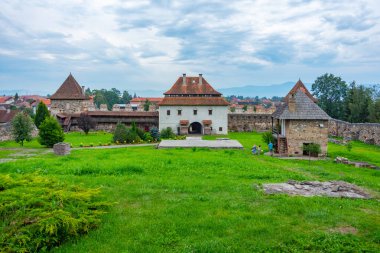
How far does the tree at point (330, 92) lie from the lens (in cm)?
5397

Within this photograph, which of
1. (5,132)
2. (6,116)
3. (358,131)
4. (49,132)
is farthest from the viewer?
(6,116)

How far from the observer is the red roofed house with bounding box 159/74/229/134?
139 feet

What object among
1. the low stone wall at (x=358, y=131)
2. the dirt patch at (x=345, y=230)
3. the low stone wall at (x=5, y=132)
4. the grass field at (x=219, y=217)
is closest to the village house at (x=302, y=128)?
the grass field at (x=219, y=217)

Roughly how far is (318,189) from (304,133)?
12306mm

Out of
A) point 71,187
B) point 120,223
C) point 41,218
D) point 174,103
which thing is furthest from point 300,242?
point 174,103

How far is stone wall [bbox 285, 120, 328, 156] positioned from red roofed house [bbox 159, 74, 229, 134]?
19.2m

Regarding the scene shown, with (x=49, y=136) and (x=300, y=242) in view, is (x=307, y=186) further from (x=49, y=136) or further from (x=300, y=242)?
(x=49, y=136)

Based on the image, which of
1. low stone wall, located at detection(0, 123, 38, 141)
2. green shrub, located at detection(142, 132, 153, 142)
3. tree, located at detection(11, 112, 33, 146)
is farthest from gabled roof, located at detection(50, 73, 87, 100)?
tree, located at detection(11, 112, 33, 146)

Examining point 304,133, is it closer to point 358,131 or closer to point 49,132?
point 358,131

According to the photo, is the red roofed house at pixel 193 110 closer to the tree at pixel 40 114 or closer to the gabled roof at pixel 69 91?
the gabled roof at pixel 69 91

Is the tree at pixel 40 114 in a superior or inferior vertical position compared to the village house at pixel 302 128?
superior

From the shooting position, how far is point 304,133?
23344 millimetres

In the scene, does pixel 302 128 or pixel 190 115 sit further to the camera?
pixel 190 115

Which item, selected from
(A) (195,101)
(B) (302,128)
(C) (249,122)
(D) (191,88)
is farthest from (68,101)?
(B) (302,128)
